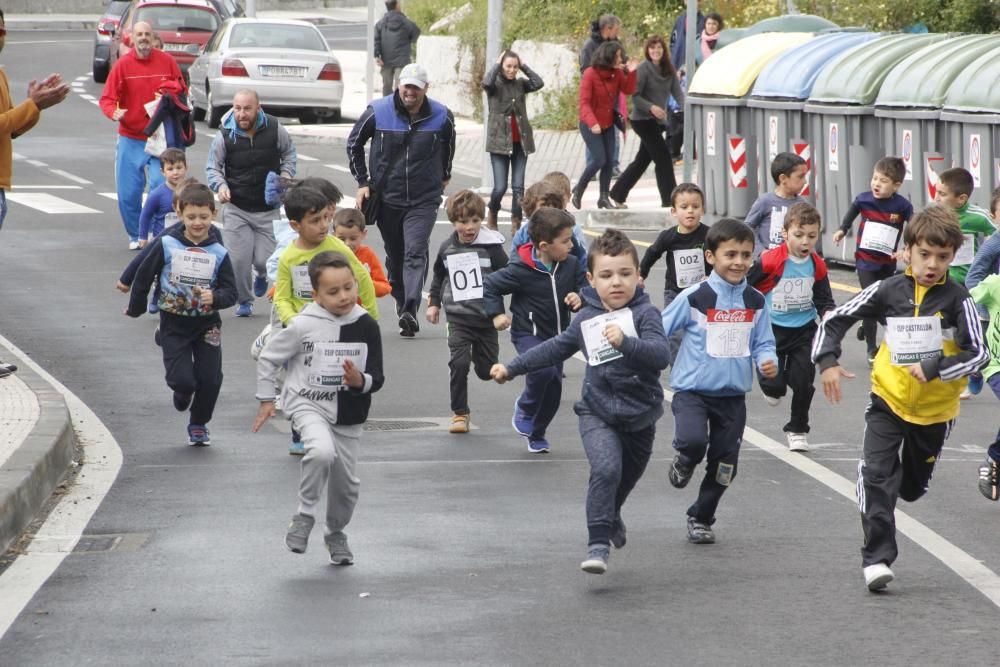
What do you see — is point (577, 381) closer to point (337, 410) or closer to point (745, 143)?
point (337, 410)

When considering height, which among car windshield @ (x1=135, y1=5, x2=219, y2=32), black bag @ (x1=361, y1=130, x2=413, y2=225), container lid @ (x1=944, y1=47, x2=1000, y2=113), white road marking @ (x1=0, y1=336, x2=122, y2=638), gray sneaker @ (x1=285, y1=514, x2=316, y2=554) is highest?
car windshield @ (x1=135, y1=5, x2=219, y2=32)

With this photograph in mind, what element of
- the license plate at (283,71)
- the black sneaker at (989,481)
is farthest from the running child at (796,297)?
the license plate at (283,71)

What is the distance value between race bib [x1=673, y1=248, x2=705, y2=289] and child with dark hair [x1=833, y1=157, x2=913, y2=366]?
77.1 inches

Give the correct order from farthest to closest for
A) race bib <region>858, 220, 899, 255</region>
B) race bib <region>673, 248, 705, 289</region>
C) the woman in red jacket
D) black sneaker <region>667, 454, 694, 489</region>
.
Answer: the woman in red jacket
race bib <region>858, 220, 899, 255</region>
race bib <region>673, 248, 705, 289</region>
black sneaker <region>667, 454, 694, 489</region>

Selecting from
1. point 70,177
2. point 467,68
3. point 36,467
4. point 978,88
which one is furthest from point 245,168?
point 467,68

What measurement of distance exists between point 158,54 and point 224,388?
658 cm

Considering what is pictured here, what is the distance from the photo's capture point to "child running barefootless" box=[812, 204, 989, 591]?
22.2 ft

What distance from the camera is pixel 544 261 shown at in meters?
9.41

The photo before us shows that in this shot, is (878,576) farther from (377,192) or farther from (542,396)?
(377,192)

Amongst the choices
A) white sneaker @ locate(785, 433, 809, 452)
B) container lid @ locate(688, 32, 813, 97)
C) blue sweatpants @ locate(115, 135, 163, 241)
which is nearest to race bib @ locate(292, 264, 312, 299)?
white sneaker @ locate(785, 433, 809, 452)

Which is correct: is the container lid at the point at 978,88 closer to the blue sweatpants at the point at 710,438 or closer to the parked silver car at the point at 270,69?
the blue sweatpants at the point at 710,438

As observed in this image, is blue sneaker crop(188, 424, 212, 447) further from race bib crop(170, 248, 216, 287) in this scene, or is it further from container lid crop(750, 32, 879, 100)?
container lid crop(750, 32, 879, 100)

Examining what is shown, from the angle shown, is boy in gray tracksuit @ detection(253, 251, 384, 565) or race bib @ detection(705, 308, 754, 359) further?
race bib @ detection(705, 308, 754, 359)

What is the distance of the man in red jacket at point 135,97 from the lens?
17156 mm
